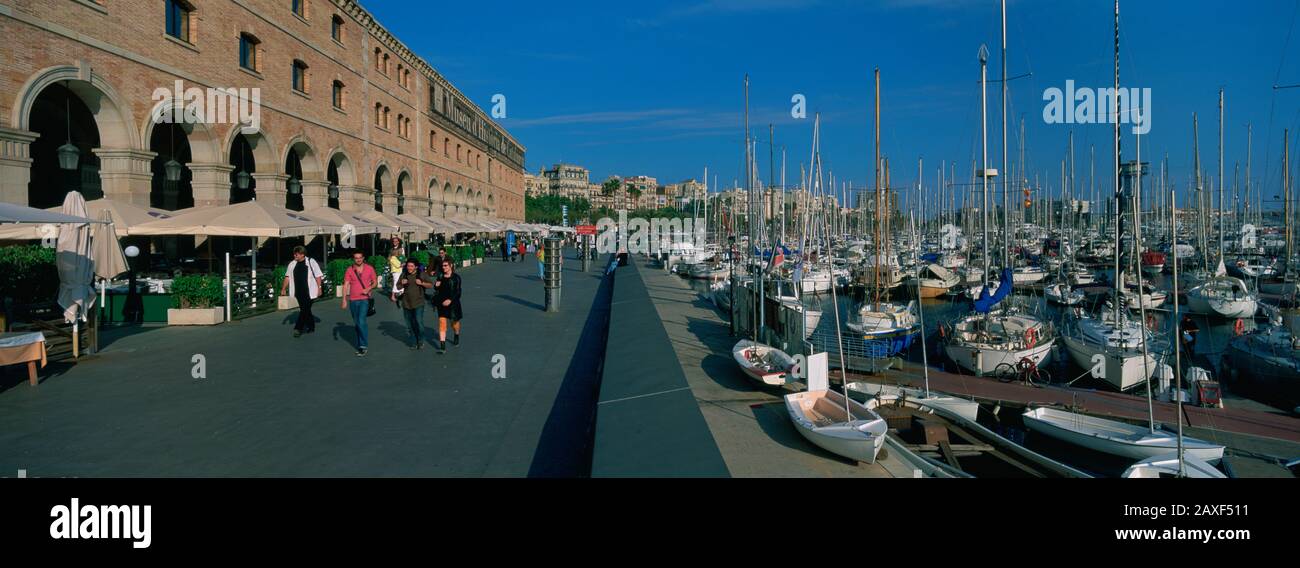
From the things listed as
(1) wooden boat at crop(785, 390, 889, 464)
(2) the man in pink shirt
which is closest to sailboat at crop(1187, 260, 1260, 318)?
(1) wooden boat at crop(785, 390, 889, 464)

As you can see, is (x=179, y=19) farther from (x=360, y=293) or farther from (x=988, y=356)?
(x=988, y=356)

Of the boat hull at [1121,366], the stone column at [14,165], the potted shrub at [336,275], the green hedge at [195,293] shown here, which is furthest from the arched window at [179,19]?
the boat hull at [1121,366]

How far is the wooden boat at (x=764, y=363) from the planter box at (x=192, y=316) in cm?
1170

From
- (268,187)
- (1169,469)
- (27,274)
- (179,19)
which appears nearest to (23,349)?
(27,274)

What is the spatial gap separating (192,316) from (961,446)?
49.8 feet

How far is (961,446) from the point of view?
31.7 feet

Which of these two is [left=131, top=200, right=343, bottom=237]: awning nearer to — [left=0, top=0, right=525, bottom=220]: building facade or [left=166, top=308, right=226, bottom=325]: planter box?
[left=166, top=308, right=226, bottom=325]: planter box

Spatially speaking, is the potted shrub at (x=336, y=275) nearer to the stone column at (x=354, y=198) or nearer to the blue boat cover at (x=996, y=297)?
the stone column at (x=354, y=198)

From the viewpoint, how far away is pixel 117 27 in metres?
18.2

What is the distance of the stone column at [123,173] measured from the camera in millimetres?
18234

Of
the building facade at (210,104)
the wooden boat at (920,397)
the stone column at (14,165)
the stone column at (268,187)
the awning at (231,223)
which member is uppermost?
the building facade at (210,104)

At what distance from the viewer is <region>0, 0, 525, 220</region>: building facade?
16.4 metres
